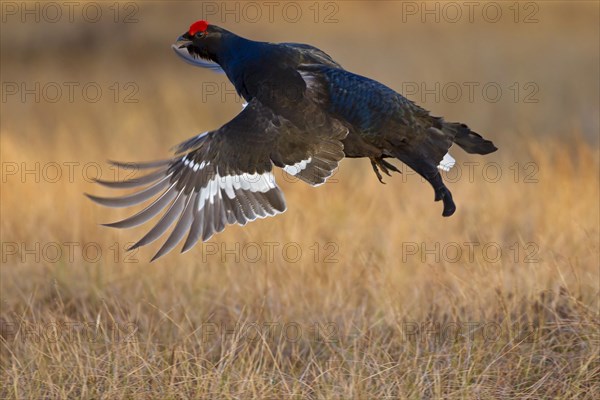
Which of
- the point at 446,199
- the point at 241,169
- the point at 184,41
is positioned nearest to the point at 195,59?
the point at 184,41

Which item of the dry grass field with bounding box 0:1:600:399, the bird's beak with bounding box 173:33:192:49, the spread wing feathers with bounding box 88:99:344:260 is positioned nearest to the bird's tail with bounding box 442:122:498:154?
the spread wing feathers with bounding box 88:99:344:260

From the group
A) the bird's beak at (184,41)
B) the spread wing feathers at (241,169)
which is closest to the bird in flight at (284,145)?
the spread wing feathers at (241,169)

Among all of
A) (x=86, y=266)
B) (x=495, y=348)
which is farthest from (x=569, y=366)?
(x=86, y=266)

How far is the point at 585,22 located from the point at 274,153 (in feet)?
32.3

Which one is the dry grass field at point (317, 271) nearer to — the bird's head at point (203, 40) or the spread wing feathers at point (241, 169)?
the spread wing feathers at point (241, 169)

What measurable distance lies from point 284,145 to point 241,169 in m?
0.20

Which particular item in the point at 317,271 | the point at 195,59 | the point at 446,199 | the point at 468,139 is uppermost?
the point at 195,59

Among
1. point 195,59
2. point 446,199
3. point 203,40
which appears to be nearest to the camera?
point 446,199

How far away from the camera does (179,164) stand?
423cm

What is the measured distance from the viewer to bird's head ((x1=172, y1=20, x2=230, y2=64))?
459 cm

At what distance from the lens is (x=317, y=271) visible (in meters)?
5.21

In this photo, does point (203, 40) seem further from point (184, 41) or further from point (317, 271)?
point (317, 271)

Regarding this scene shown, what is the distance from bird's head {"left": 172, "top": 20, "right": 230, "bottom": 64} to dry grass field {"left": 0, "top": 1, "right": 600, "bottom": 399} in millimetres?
1105

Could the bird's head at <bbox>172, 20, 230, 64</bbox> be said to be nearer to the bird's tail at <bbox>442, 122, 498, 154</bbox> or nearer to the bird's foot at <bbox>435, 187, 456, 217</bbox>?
the bird's tail at <bbox>442, 122, 498, 154</bbox>
